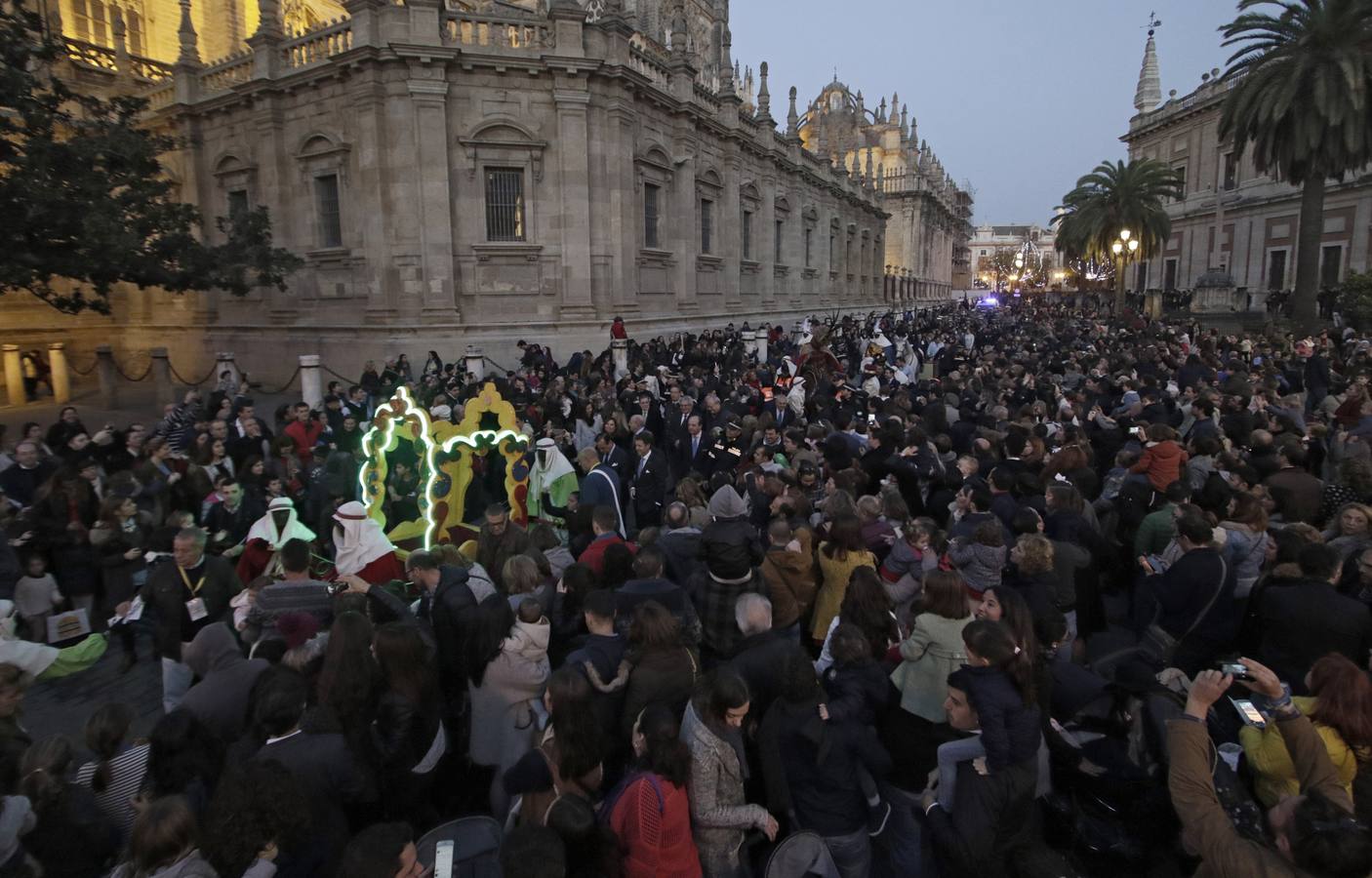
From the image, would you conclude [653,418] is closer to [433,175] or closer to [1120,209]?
[433,175]

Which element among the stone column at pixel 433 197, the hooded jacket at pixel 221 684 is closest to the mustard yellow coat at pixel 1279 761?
the hooded jacket at pixel 221 684

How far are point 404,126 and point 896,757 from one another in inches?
760

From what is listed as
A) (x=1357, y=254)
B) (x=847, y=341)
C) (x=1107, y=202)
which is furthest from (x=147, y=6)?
(x=1357, y=254)

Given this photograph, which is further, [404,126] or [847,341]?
[847,341]

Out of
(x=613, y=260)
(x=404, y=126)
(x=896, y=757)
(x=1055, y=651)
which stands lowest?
(x=896, y=757)

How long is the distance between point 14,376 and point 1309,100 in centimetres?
3888

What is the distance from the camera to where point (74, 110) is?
81.1ft

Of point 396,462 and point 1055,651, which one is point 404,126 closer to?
point 396,462

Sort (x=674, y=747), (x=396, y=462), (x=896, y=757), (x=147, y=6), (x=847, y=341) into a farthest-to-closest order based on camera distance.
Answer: (x=147, y=6) → (x=847, y=341) → (x=396, y=462) → (x=896, y=757) → (x=674, y=747)

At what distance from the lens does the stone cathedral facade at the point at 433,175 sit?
61.9ft

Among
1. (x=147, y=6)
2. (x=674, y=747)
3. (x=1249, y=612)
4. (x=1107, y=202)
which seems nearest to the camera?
(x=674, y=747)

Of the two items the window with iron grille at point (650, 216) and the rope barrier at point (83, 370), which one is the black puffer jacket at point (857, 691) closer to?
the window with iron grille at point (650, 216)

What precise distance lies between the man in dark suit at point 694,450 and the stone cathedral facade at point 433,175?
1031cm

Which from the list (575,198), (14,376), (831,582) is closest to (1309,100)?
(575,198)
